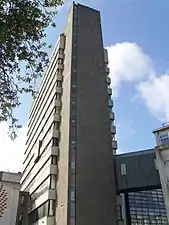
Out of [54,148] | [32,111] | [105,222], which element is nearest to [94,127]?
[54,148]

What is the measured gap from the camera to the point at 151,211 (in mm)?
39656

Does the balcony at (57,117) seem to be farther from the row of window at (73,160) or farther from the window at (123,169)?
the window at (123,169)

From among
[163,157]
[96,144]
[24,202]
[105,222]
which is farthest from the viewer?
[24,202]

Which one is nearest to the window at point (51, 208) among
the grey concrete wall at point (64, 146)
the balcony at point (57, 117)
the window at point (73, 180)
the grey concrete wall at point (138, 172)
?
the grey concrete wall at point (64, 146)

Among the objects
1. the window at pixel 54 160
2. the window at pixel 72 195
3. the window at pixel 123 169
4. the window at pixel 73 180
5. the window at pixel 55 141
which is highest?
the window at pixel 55 141

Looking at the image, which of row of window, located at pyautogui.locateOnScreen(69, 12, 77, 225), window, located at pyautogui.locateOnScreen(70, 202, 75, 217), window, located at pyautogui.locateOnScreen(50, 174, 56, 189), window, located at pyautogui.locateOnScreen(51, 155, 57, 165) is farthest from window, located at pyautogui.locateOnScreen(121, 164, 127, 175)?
window, located at pyautogui.locateOnScreen(51, 155, 57, 165)

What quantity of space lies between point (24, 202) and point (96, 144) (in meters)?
17.5

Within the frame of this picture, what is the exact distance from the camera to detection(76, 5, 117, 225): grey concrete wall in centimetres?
2782

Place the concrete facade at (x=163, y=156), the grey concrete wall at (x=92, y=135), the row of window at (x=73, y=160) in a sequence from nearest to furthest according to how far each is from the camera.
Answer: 1. the concrete facade at (x=163, y=156)
2. the row of window at (x=73, y=160)
3. the grey concrete wall at (x=92, y=135)

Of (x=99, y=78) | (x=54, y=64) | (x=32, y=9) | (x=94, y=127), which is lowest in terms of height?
(x=32, y=9)

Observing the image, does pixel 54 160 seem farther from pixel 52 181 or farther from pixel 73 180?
pixel 73 180

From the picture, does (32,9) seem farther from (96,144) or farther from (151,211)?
(151,211)

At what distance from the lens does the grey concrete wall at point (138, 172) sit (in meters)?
28.7

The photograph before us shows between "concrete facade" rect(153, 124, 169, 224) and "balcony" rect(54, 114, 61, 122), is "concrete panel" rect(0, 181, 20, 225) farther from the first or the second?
"concrete facade" rect(153, 124, 169, 224)
